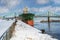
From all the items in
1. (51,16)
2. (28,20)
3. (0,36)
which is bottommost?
(51,16)

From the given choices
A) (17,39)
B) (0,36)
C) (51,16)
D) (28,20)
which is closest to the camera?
(0,36)

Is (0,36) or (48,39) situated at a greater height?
(0,36)

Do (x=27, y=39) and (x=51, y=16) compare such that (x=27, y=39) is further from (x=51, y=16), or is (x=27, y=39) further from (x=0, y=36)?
(x=51, y=16)

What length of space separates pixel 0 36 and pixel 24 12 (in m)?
17.9

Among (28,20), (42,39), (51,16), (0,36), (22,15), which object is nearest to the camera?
(0,36)

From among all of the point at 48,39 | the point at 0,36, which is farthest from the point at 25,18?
the point at 0,36

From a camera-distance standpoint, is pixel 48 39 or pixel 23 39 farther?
pixel 48 39

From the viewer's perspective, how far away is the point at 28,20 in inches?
886

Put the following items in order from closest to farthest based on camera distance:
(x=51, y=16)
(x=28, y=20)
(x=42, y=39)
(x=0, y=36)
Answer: (x=0, y=36)
(x=42, y=39)
(x=28, y=20)
(x=51, y=16)

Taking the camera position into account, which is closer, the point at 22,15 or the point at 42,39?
the point at 42,39

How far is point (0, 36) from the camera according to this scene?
532 cm

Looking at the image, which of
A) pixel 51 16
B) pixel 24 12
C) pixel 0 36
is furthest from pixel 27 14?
pixel 51 16

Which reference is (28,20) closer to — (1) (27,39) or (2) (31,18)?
(2) (31,18)

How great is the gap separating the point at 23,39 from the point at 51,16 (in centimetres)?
4004
